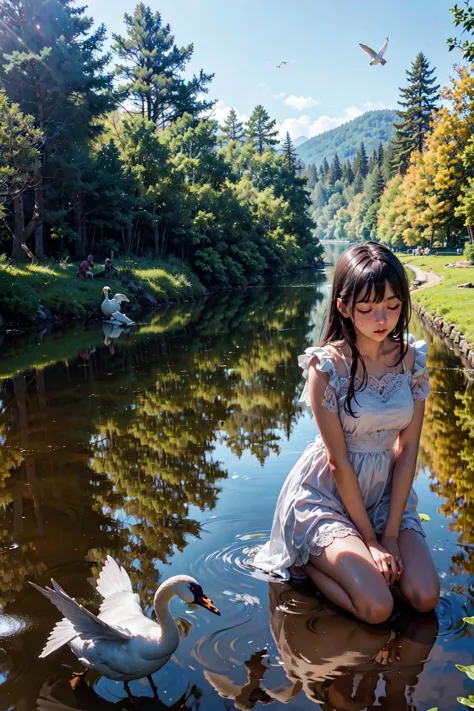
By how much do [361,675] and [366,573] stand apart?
49cm

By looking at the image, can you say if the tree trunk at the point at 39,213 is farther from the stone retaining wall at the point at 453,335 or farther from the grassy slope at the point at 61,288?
the stone retaining wall at the point at 453,335

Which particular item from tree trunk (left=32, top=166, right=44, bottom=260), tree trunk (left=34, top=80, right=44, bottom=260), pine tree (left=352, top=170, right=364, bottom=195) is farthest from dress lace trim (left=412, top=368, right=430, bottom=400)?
pine tree (left=352, top=170, right=364, bottom=195)

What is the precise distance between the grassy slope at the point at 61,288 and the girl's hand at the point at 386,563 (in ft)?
52.7

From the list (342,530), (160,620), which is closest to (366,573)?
(342,530)

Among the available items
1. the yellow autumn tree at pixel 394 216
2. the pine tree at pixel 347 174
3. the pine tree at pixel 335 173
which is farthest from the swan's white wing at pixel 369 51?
the pine tree at pixel 335 173

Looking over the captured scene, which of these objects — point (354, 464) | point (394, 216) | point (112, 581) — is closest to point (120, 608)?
point (112, 581)

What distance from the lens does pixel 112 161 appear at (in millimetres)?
28062

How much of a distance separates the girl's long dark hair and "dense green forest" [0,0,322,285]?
1635 centimetres

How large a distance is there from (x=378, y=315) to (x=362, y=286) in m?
0.18

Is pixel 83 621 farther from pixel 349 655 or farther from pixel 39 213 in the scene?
pixel 39 213

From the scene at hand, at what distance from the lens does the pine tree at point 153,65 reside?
4106 centimetres

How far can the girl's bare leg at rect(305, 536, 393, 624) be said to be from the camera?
3131mm

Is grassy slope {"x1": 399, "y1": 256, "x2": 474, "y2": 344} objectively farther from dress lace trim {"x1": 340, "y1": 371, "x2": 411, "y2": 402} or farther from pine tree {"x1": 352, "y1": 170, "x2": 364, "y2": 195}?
pine tree {"x1": 352, "y1": 170, "x2": 364, "y2": 195}

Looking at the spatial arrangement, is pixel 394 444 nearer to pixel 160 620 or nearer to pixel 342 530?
pixel 342 530
